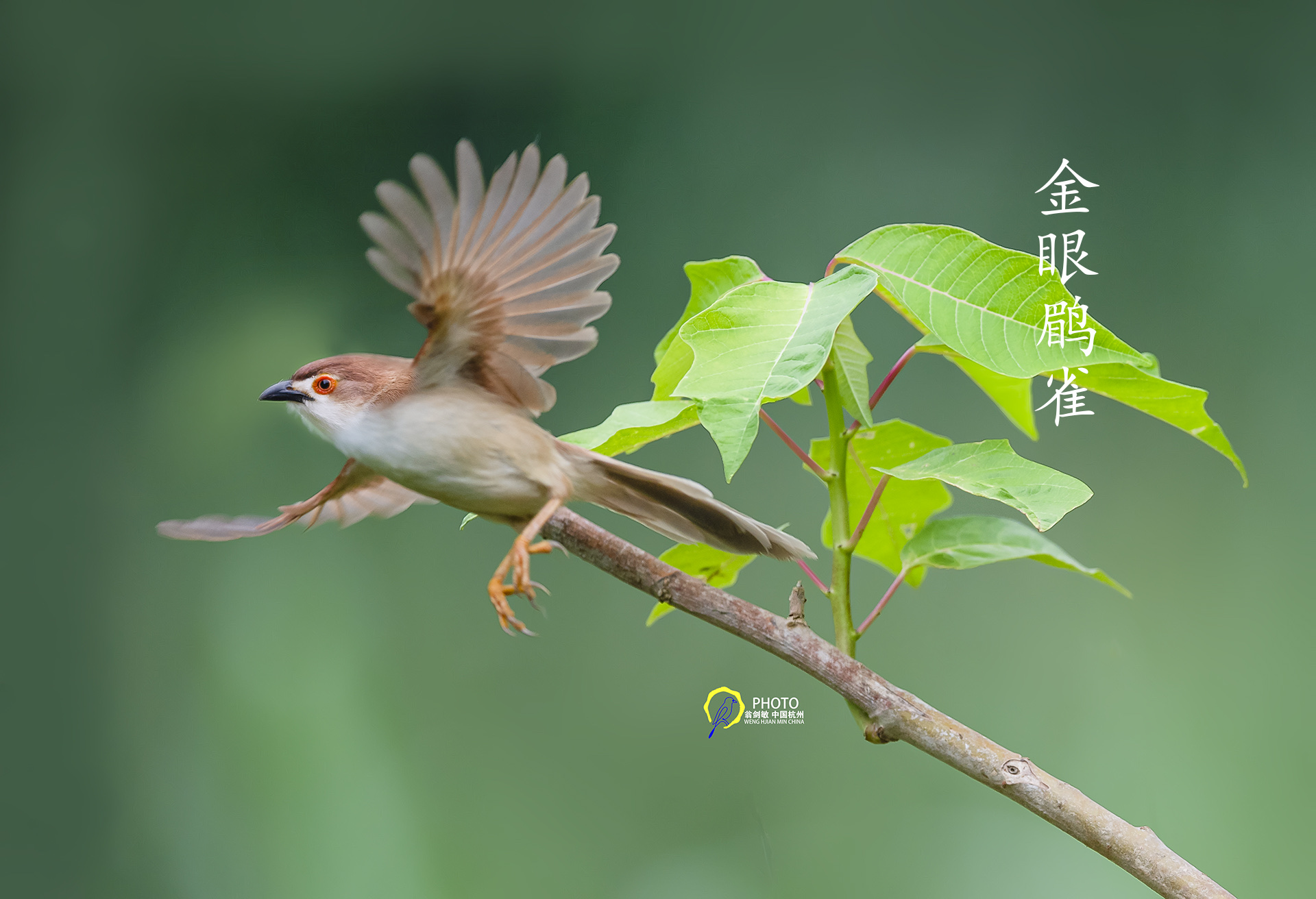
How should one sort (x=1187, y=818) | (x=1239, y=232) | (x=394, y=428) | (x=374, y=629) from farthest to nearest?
(x=374, y=629) < (x=1239, y=232) < (x=1187, y=818) < (x=394, y=428)

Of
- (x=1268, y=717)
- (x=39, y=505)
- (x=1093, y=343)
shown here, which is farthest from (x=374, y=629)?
(x=1268, y=717)

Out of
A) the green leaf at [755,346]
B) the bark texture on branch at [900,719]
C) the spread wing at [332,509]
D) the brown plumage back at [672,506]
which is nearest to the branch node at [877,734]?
the bark texture on branch at [900,719]

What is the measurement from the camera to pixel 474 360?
0.54 metres

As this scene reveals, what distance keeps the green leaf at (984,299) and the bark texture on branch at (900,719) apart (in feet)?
0.80

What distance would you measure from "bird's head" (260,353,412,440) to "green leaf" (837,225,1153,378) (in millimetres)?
372

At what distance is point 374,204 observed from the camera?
5.22 ft

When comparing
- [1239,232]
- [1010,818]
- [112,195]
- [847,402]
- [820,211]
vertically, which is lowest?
[1010,818]

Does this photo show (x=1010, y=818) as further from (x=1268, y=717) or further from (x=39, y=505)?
(x=39, y=505)

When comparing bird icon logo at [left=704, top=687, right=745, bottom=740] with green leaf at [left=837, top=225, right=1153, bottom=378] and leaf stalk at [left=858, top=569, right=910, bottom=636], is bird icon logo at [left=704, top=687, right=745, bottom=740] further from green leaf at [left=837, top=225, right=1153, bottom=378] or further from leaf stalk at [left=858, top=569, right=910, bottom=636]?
green leaf at [left=837, top=225, right=1153, bottom=378]

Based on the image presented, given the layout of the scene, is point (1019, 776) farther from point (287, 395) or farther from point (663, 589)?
point (287, 395)

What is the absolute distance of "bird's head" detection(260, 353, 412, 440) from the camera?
51cm

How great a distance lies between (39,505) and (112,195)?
61cm

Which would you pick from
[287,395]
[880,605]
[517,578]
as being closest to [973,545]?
[880,605]

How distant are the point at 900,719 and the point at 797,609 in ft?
0.35
